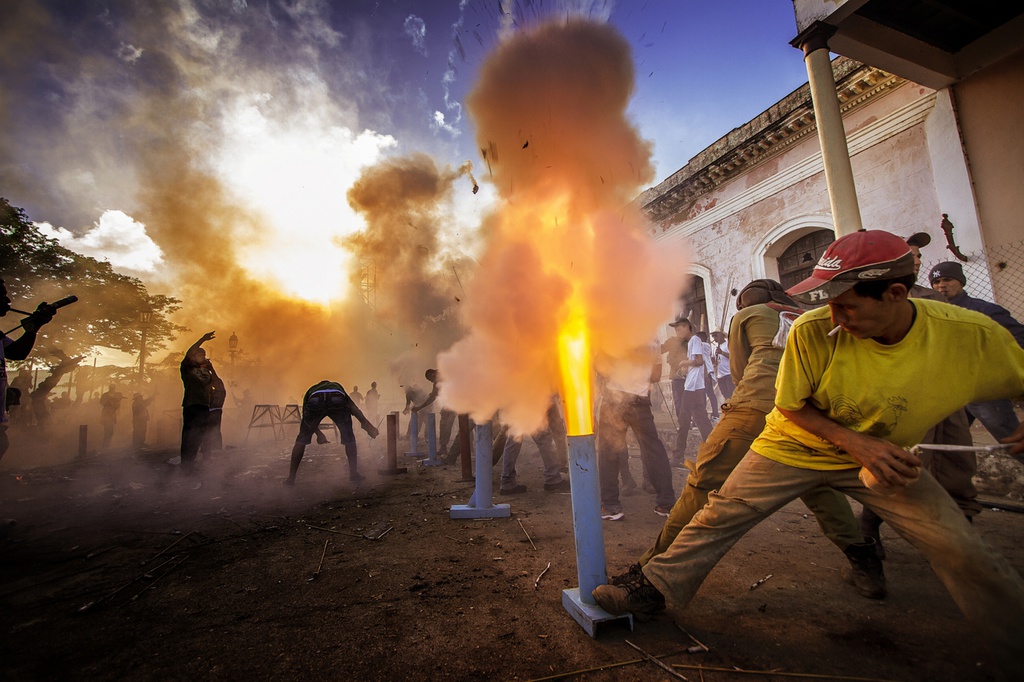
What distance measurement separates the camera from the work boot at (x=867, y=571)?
2455 mm

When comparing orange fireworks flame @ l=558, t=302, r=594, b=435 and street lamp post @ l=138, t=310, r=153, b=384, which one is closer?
orange fireworks flame @ l=558, t=302, r=594, b=435

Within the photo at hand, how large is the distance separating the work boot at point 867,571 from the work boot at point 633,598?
1301 mm

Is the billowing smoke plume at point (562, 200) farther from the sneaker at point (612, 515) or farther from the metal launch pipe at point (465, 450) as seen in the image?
the metal launch pipe at point (465, 450)

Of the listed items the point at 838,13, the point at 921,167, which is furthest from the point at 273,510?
the point at 921,167

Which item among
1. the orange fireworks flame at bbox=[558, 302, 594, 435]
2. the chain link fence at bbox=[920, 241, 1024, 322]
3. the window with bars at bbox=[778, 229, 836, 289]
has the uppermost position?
the window with bars at bbox=[778, 229, 836, 289]

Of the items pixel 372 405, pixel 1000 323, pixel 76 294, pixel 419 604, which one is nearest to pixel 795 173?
pixel 1000 323

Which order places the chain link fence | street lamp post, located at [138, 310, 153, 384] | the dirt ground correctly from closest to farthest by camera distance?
the dirt ground
the chain link fence
street lamp post, located at [138, 310, 153, 384]

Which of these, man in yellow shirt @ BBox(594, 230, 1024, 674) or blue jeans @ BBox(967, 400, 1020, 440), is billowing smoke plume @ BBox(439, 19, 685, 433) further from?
blue jeans @ BBox(967, 400, 1020, 440)

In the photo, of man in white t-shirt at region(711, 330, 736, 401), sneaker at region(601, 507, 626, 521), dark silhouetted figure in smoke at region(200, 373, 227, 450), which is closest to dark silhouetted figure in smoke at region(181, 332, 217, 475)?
dark silhouetted figure in smoke at region(200, 373, 227, 450)

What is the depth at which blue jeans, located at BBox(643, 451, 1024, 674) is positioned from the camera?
1.50m

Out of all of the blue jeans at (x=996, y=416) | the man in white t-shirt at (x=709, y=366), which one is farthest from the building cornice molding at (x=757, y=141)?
the blue jeans at (x=996, y=416)

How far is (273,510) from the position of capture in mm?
4984

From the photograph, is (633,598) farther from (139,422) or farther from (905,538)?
(139,422)

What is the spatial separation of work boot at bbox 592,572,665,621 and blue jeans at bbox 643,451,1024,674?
0.16 m
